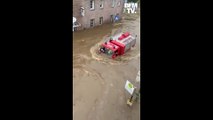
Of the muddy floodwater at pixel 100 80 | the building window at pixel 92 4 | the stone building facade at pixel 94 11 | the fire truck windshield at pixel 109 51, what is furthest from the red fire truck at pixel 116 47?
the building window at pixel 92 4

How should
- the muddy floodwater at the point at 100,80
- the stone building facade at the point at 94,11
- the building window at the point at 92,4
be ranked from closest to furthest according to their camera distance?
the muddy floodwater at the point at 100,80 < the stone building facade at the point at 94,11 < the building window at the point at 92,4

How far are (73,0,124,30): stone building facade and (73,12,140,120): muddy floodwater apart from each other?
1.21m

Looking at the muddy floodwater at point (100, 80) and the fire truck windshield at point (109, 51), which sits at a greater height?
the fire truck windshield at point (109, 51)

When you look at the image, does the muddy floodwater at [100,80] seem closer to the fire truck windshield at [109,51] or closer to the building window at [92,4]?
the fire truck windshield at [109,51]

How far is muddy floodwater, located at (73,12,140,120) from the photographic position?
10672 mm

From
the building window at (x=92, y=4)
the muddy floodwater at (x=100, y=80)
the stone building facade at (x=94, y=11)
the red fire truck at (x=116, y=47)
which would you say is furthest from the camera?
the building window at (x=92, y=4)

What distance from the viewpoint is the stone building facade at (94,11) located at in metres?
19.9

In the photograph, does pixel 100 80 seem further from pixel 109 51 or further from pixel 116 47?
pixel 116 47

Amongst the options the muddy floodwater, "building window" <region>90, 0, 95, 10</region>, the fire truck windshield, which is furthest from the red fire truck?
"building window" <region>90, 0, 95, 10</region>

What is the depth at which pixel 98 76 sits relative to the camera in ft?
45.1

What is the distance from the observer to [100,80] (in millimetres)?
13328

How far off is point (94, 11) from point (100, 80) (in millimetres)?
9654

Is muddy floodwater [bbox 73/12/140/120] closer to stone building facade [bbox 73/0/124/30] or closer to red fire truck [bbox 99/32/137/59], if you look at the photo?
red fire truck [bbox 99/32/137/59]

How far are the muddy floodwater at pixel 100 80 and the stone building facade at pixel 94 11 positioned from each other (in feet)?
3.97
